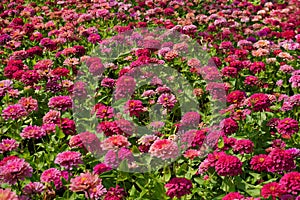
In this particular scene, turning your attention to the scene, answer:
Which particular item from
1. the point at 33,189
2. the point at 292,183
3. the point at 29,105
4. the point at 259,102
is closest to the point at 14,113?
the point at 29,105

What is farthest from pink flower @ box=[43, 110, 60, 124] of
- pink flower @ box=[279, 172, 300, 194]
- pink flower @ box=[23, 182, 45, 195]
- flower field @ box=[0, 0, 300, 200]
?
pink flower @ box=[279, 172, 300, 194]

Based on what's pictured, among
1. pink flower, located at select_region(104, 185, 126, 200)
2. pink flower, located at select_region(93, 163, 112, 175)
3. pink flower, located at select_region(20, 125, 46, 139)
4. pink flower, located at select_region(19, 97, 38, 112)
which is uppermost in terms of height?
pink flower, located at select_region(19, 97, 38, 112)

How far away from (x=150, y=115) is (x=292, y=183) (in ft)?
5.41

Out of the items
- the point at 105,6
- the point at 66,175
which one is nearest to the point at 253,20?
the point at 105,6

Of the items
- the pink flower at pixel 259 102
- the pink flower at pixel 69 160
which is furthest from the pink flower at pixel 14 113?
the pink flower at pixel 259 102

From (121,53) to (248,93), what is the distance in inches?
62.8

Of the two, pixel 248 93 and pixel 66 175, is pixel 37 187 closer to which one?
pixel 66 175

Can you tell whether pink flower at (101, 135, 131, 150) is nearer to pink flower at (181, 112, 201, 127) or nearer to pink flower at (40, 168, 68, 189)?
pink flower at (40, 168, 68, 189)

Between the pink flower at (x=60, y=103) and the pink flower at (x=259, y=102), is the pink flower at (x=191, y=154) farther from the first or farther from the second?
the pink flower at (x=60, y=103)

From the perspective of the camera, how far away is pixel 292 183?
7.48 ft

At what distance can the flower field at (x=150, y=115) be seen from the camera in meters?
2.63

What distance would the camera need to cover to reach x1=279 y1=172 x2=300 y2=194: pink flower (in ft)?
7.41

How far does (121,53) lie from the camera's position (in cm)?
489

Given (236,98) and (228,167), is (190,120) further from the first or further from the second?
(228,167)
